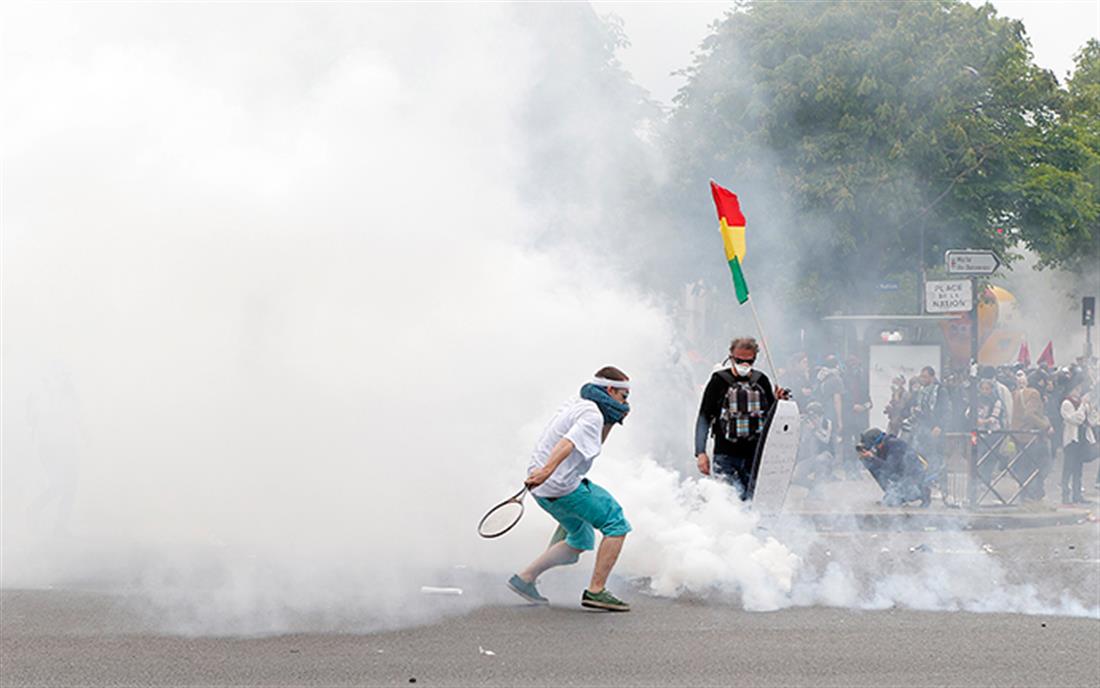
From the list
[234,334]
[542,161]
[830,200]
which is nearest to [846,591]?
[234,334]

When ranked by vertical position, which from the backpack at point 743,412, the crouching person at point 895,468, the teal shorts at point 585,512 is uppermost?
the crouching person at point 895,468

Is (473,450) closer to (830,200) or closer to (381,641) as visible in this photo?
(381,641)

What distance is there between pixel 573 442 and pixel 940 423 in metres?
9.37

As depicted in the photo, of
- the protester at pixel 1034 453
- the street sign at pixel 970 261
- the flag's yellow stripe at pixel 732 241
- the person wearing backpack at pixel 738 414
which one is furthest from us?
the protester at pixel 1034 453

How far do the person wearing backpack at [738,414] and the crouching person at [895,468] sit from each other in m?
4.66

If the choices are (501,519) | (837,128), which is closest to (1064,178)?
(837,128)

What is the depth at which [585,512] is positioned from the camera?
8086 millimetres

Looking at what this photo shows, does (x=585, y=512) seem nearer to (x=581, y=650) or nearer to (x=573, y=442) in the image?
(x=573, y=442)

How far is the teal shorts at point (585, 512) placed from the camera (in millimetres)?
8070

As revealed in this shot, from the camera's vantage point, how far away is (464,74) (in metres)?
11.6

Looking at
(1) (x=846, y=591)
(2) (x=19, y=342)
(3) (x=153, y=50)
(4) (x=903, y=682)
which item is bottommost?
(4) (x=903, y=682)

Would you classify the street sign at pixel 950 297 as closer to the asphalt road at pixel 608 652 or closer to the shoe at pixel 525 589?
the asphalt road at pixel 608 652

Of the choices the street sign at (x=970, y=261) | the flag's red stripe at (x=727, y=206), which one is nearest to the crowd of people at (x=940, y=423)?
the street sign at (x=970, y=261)

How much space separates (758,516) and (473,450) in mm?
2126
